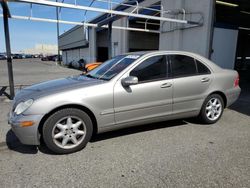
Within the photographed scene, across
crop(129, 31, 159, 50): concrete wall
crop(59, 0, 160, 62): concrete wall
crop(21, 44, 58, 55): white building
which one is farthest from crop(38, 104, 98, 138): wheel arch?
crop(21, 44, 58, 55): white building

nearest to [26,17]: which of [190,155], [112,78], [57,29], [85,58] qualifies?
[112,78]

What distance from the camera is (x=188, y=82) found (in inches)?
165

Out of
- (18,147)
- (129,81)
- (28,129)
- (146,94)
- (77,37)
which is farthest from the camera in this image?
(77,37)

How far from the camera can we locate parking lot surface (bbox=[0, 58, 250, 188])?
265cm

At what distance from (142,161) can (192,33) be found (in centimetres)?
829

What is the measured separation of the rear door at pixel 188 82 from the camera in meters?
4.12

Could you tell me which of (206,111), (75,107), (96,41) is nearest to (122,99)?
(75,107)

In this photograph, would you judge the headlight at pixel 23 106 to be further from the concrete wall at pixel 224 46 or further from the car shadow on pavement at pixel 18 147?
the concrete wall at pixel 224 46

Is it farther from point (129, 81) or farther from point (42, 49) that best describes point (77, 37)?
point (42, 49)

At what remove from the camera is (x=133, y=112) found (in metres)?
3.72

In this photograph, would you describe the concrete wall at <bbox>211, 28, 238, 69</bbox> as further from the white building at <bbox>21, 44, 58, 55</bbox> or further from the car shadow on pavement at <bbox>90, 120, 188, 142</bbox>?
the white building at <bbox>21, 44, 58, 55</bbox>

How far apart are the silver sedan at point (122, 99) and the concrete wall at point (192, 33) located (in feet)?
16.3

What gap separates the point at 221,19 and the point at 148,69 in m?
8.66

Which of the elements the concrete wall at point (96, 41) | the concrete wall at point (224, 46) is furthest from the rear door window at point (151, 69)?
the concrete wall at point (96, 41)
